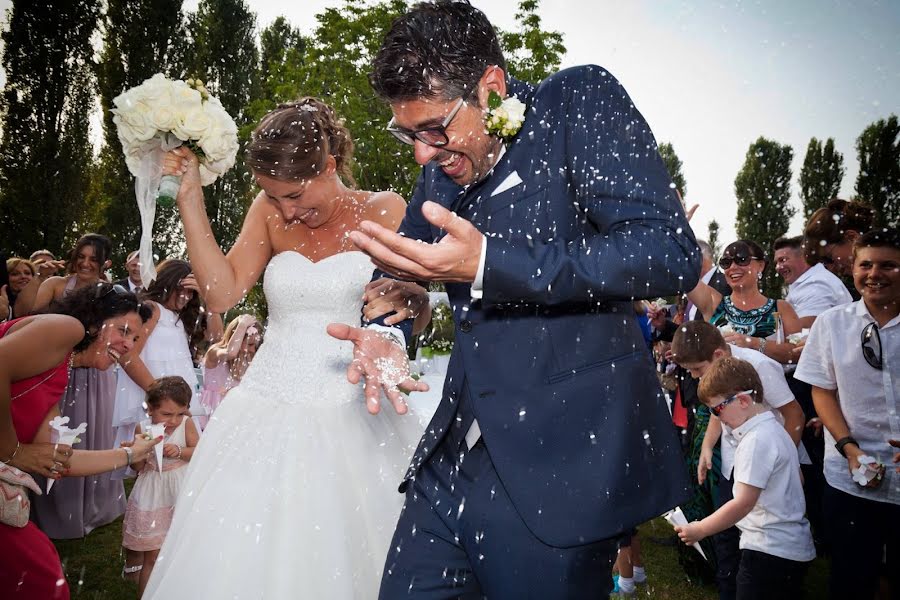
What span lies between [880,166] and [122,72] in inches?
1109

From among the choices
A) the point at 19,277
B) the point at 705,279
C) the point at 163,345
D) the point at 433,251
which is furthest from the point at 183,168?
the point at 19,277

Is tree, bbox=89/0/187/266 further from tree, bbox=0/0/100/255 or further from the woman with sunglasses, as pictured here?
the woman with sunglasses

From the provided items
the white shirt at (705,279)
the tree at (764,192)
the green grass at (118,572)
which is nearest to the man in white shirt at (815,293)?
the white shirt at (705,279)

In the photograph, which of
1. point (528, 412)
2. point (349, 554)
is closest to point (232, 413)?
point (349, 554)

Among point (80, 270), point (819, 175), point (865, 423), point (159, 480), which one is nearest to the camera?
point (865, 423)

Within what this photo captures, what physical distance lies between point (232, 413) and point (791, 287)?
4.97m

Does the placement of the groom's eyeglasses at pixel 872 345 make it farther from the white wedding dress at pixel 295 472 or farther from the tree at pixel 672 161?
the tree at pixel 672 161

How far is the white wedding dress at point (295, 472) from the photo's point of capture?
9.08 ft

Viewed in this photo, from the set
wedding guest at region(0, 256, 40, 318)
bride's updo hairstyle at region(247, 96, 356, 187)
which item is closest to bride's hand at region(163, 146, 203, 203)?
bride's updo hairstyle at region(247, 96, 356, 187)

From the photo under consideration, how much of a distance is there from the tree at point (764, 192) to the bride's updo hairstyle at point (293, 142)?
38.2m

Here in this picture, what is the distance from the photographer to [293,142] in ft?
11.1

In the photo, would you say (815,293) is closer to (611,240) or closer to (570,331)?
(570,331)

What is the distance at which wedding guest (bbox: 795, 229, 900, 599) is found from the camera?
11.5ft

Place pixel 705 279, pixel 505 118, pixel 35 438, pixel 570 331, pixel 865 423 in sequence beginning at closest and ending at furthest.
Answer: pixel 570 331 < pixel 505 118 < pixel 35 438 < pixel 865 423 < pixel 705 279
